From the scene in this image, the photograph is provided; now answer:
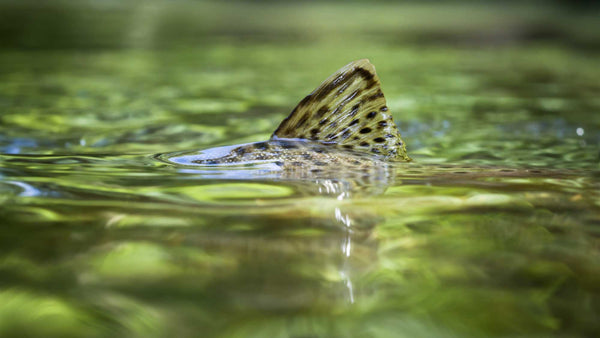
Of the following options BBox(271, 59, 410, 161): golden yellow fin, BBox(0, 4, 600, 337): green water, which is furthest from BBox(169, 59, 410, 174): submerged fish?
BBox(0, 4, 600, 337): green water

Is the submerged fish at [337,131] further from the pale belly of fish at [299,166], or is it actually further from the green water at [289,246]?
the green water at [289,246]

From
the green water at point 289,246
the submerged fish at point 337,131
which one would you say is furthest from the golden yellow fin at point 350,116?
the green water at point 289,246

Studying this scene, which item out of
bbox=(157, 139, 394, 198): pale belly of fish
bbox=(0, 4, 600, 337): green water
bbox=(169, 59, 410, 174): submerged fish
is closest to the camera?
bbox=(0, 4, 600, 337): green water

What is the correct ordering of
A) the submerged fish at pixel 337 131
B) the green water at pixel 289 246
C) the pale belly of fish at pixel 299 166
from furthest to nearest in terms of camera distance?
the submerged fish at pixel 337 131, the pale belly of fish at pixel 299 166, the green water at pixel 289 246

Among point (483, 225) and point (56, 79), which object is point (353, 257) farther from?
point (56, 79)

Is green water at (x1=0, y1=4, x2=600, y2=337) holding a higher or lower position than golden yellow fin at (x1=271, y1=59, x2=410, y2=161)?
lower

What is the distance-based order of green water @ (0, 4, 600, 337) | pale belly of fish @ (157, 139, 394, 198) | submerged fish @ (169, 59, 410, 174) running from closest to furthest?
green water @ (0, 4, 600, 337) → pale belly of fish @ (157, 139, 394, 198) → submerged fish @ (169, 59, 410, 174)

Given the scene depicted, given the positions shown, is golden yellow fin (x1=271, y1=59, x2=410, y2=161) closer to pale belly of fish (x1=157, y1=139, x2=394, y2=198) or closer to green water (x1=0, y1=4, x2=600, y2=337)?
pale belly of fish (x1=157, y1=139, x2=394, y2=198)

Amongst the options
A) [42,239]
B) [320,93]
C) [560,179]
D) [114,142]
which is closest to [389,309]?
[42,239]

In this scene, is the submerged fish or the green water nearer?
the green water
